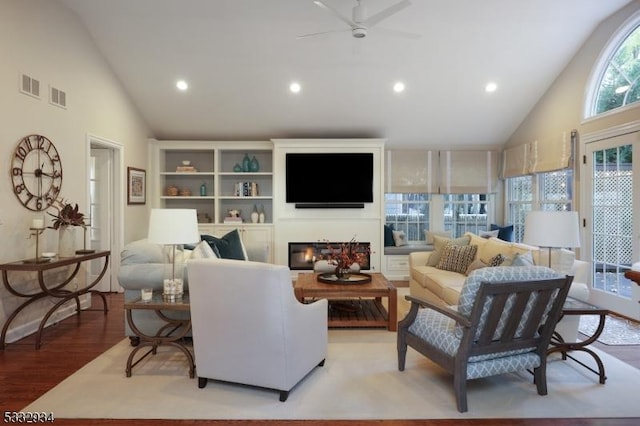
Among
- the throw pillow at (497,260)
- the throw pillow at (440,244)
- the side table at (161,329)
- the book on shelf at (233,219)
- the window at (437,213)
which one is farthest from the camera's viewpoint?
the window at (437,213)

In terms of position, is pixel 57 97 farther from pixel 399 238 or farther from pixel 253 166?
pixel 399 238

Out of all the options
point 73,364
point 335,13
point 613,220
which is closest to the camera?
point 73,364

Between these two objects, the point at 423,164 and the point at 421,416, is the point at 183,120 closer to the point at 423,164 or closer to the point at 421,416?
the point at 423,164

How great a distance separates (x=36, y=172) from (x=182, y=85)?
235 cm

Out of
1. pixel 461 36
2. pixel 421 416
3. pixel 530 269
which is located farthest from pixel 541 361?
pixel 461 36

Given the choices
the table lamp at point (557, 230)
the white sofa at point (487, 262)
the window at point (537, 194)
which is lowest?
the white sofa at point (487, 262)

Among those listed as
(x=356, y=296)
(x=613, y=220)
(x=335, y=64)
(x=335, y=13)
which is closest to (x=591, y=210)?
(x=613, y=220)

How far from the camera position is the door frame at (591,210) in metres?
4.23

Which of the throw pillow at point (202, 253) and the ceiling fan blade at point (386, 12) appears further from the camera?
the throw pillow at point (202, 253)

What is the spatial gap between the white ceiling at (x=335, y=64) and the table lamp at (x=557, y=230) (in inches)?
102

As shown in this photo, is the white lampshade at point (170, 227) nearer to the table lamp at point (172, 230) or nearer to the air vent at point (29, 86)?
the table lamp at point (172, 230)

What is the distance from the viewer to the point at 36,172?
397 centimetres

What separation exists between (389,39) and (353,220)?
9.17 ft

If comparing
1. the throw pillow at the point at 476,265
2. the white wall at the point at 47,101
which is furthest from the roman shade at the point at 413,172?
the white wall at the point at 47,101
